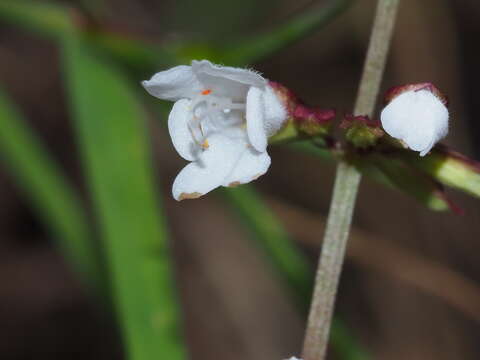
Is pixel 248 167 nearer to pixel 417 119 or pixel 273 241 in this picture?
pixel 417 119

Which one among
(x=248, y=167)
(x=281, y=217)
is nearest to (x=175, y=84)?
(x=248, y=167)

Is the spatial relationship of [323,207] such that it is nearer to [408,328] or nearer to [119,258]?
[408,328]

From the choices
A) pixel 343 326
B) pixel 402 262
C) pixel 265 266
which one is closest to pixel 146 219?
pixel 343 326

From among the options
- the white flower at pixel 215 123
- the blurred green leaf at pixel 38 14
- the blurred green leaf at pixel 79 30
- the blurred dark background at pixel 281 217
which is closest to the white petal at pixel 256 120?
the white flower at pixel 215 123

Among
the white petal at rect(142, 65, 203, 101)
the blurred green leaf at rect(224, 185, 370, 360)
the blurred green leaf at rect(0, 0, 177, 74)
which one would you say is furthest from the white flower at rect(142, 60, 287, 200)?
the blurred green leaf at rect(0, 0, 177, 74)

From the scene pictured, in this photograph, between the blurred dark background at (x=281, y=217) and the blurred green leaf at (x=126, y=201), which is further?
the blurred dark background at (x=281, y=217)

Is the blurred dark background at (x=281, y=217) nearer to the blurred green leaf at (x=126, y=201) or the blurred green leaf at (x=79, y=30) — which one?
the blurred green leaf at (x=79, y=30)
